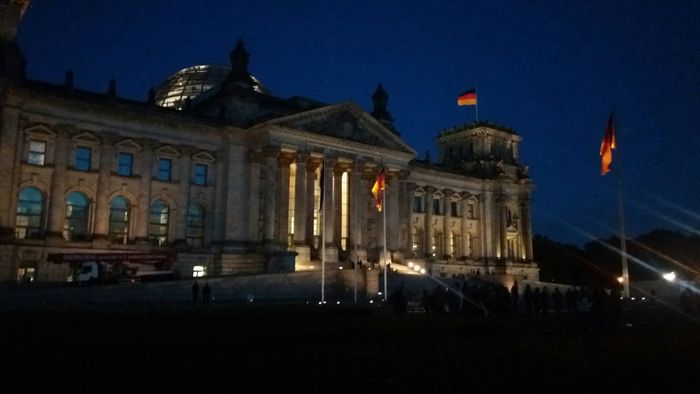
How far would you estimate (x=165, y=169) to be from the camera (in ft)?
175

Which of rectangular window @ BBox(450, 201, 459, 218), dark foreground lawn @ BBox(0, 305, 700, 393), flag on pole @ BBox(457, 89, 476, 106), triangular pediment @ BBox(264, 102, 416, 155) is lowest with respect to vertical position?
dark foreground lawn @ BBox(0, 305, 700, 393)

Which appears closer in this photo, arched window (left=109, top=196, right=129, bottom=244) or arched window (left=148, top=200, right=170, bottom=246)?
arched window (left=109, top=196, right=129, bottom=244)

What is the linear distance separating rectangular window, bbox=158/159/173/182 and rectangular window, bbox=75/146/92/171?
604cm

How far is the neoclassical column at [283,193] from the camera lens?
56000 mm

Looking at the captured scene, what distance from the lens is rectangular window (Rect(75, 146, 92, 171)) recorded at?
4856 cm

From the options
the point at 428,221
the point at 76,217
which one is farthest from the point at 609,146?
the point at 76,217

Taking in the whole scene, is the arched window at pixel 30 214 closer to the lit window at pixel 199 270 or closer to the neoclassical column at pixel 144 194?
the neoclassical column at pixel 144 194

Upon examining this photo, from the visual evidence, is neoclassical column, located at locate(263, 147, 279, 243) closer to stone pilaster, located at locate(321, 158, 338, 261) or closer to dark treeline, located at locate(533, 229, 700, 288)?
stone pilaster, located at locate(321, 158, 338, 261)

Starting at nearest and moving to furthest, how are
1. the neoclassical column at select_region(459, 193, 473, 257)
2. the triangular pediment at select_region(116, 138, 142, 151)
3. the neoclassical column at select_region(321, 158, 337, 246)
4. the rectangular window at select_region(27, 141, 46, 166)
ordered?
1. the rectangular window at select_region(27, 141, 46, 166)
2. the triangular pediment at select_region(116, 138, 142, 151)
3. the neoclassical column at select_region(321, 158, 337, 246)
4. the neoclassical column at select_region(459, 193, 473, 257)

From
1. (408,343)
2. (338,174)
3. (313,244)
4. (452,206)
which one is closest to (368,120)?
(338,174)

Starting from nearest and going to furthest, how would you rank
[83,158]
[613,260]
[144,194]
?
1. [83,158]
2. [144,194]
3. [613,260]

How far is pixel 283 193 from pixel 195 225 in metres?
8.80

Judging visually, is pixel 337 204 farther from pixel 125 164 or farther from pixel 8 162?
pixel 8 162

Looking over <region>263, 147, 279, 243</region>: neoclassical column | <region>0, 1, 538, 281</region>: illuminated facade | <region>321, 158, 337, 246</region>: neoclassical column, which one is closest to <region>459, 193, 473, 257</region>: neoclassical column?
<region>0, 1, 538, 281</region>: illuminated facade
